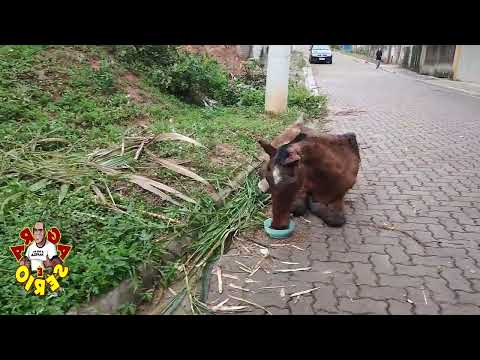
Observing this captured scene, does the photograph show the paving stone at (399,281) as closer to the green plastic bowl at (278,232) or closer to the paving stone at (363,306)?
the paving stone at (363,306)

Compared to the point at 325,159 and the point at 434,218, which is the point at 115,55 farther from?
the point at 434,218

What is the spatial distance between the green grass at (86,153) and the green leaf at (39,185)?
0.03m

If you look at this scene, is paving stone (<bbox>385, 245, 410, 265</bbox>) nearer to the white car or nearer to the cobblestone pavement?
the cobblestone pavement

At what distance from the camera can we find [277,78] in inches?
317

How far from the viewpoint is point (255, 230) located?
3777 mm

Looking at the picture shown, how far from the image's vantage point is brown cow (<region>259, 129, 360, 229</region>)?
3.23m

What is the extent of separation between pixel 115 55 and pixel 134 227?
611 centimetres

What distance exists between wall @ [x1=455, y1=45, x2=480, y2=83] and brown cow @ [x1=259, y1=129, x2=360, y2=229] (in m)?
15.4

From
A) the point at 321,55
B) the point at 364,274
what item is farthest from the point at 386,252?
the point at 321,55

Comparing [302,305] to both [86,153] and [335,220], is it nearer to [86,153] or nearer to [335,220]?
[335,220]

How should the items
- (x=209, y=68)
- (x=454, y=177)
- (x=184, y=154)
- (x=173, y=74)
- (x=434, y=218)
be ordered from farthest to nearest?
(x=209, y=68) → (x=173, y=74) → (x=454, y=177) → (x=184, y=154) → (x=434, y=218)

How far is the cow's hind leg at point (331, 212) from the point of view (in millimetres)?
3828

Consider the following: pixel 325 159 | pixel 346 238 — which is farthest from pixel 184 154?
pixel 346 238

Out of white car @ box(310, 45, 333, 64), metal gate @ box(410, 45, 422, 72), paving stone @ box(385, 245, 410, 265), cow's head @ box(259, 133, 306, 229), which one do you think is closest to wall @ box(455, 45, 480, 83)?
metal gate @ box(410, 45, 422, 72)
